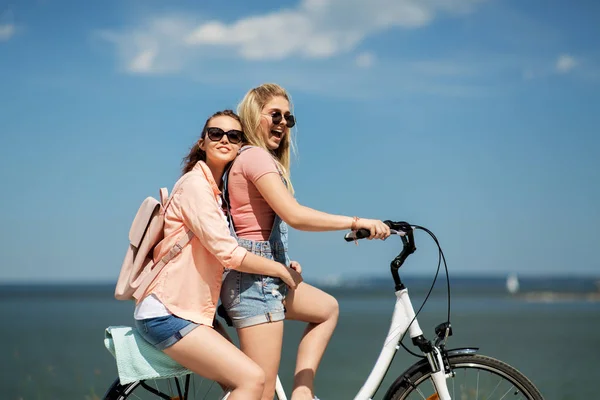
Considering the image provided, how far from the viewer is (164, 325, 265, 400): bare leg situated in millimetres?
3215

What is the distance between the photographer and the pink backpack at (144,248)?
3.27 meters

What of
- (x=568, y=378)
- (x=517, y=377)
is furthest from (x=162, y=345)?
(x=568, y=378)

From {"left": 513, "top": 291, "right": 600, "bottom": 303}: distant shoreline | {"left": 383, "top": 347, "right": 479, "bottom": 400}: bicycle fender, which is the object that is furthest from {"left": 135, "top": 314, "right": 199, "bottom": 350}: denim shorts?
{"left": 513, "top": 291, "right": 600, "bottom": 303}: distant shoreline

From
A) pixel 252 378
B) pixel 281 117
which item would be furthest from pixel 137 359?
pixel 281 117

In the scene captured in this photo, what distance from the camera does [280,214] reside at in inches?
129

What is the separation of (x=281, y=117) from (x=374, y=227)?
0.73 metres

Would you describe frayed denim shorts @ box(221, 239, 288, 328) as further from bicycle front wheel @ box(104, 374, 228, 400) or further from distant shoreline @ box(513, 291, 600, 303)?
distant shoreline @ box(513, 291, 600, 303)

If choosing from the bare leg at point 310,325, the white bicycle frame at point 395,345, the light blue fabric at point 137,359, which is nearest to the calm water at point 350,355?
the light blue fabric at point 137,359

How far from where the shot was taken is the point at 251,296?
3336 mm

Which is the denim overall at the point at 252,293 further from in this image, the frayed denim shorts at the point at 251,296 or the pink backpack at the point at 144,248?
the pink backpack at the point at 144,248

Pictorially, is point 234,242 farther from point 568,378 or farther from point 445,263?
point 568,378

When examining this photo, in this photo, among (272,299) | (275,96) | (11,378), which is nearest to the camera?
(272,299)

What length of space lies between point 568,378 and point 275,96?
836cm

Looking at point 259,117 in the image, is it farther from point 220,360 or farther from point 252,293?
point 220,360
